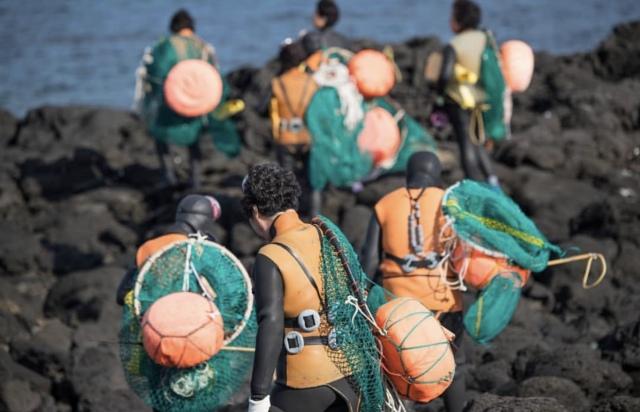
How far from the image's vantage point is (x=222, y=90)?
35.7 feet

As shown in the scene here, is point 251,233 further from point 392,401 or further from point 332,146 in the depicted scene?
point 392,401

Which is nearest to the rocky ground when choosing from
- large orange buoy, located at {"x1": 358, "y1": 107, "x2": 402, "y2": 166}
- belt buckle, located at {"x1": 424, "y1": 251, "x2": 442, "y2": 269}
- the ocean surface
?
belt buckle, located at {"x1": 424, "y1": 251, "x2": 442, "y2": 269}

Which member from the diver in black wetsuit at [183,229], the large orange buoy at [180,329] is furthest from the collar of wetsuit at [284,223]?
the diver in black wetsuit at [183,229]

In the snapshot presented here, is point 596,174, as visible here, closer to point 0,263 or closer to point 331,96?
point 331,96

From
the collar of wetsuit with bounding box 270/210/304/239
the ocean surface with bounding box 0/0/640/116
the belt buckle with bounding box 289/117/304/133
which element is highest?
the collar of wetsuit with bounding box 270/210/304/239

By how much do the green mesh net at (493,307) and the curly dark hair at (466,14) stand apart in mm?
4338

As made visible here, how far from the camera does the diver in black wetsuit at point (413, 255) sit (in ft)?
20.1

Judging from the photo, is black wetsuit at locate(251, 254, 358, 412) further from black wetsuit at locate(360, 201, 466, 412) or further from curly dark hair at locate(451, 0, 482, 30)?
curly dark hair at locate(451, 0, 482, 30)

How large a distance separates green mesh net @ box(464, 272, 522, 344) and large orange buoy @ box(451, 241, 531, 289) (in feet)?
0.12

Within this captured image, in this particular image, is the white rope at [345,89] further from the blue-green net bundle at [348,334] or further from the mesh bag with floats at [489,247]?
the blue-green net bundle at [348,334]

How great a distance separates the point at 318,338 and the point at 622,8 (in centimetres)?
3530

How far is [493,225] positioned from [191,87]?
178 inches

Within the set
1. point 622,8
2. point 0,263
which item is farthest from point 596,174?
point 622,8

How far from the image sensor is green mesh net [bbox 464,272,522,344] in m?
6.10
